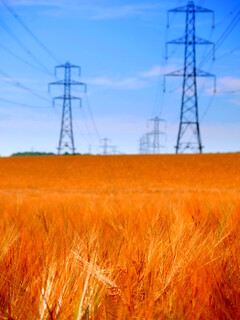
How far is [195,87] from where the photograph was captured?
2812 cm

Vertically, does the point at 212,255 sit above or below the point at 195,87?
below

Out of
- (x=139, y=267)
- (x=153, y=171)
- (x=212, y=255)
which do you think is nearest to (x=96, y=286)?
(x=139, y=267)

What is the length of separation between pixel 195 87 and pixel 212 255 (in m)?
27.3

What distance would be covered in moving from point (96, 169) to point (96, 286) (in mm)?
27762

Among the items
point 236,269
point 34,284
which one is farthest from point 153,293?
point 236,269

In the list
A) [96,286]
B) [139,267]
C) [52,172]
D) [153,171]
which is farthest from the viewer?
[52,172]

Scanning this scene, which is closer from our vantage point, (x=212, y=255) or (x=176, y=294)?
(x=176, y=294)

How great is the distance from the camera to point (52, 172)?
28938 mm

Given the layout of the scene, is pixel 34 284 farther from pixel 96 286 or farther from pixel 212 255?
pixel 212 255

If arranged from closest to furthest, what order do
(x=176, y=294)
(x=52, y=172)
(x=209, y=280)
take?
(x=176, y=294) < (x=209, y=280) < (x=52, y=172)

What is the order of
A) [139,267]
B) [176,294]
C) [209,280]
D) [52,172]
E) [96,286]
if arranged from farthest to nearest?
[52,172], [139,267], [209,280], [176,294], [96,286]

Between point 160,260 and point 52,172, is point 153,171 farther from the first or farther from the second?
point 160,260

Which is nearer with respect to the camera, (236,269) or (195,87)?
(236,269)

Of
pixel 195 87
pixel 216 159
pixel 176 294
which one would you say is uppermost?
pixel 195 87
